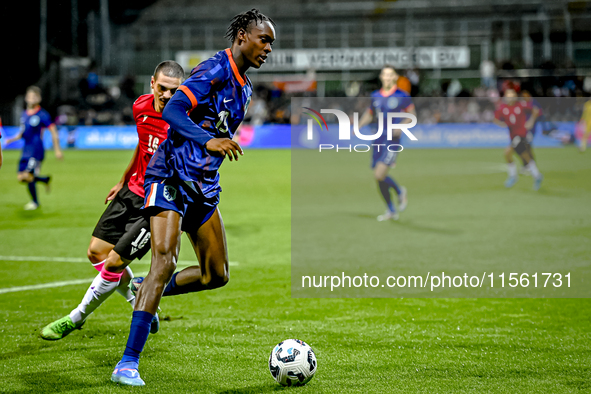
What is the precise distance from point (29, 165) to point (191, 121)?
10575 millimetres

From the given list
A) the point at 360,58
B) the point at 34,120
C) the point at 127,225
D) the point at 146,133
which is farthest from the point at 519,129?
the point at 360,58

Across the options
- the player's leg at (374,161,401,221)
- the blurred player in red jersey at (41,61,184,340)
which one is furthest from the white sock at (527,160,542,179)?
the blurred player in red jersey at (41,61,184,340)

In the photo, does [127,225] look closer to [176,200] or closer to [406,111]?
[176,200]

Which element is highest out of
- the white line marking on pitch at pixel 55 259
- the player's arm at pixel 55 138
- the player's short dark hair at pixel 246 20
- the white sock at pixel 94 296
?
the player's short dark hair at pixel 246 20

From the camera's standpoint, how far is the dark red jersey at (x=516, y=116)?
16.5m

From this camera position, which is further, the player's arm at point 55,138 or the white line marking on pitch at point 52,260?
the player's arm at point 55,138

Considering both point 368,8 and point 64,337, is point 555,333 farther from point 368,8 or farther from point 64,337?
point 368,8

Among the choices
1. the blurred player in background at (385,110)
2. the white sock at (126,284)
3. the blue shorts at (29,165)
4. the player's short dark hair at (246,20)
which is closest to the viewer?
the player's short dark hair at (246,20)

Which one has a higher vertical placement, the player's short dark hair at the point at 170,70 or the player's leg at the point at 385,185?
the player's short dark hair at the point at 170,70

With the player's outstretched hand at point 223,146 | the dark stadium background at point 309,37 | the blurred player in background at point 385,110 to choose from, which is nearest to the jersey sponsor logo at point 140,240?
the player's outstretched hand at point 223,146

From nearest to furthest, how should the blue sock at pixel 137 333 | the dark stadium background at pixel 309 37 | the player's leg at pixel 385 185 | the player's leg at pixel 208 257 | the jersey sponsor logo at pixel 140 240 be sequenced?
the blue sock at pixel 137 333 → the player's leg at pixel 208 257 → the jersey sponsor logo at pixel 140 240 → the player's leg at pixel 385 185 → the dark stadium background at pixel 309 37

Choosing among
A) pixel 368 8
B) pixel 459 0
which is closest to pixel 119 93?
pixel 368 8

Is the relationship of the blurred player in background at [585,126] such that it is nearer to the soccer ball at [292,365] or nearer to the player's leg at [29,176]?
the player's leg at [29,176]

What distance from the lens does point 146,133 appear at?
207 inches
